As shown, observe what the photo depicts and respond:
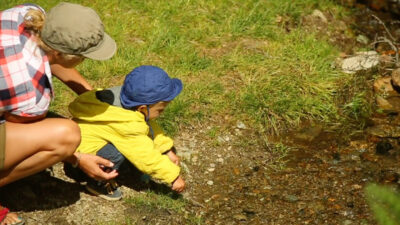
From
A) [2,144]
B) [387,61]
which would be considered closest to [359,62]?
[387,61]

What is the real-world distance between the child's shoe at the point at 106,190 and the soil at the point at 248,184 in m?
0.04

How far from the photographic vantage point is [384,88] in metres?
4.16

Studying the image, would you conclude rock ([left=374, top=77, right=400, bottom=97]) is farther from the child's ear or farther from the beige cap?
the beige cap

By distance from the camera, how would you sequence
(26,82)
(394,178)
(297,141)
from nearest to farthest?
(26,82)
(394,178)
(297,141)

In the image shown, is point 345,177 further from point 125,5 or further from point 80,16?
point 125,5

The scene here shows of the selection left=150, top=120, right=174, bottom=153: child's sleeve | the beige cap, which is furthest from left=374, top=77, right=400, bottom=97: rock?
the beige cap

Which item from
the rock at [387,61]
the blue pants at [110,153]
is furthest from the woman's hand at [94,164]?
the rock at [387,61]

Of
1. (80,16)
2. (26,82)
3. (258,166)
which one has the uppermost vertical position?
(80,16)

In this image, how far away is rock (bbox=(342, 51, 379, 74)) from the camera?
4.29 metres

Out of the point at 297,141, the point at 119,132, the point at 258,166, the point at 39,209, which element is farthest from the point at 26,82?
the point at 297,141

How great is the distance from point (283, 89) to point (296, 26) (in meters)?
1.00

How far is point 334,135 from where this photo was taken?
12.4 feet

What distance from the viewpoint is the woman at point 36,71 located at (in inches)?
Answer: 94.7

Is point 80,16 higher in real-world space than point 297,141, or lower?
higher
